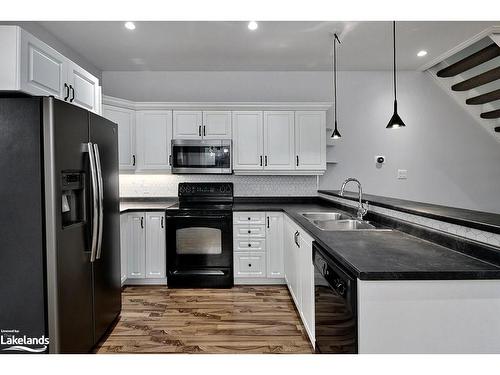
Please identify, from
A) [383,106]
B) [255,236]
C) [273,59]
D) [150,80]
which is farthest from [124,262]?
[383,106]

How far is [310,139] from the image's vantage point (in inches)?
154

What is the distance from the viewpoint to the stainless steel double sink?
249cm

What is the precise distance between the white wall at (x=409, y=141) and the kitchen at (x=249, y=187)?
19 mm

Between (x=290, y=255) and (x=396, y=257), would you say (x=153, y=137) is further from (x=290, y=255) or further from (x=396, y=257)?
(x=396, y=257)

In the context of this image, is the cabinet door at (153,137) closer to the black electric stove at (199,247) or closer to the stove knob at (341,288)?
the black electric stove at (199,247)

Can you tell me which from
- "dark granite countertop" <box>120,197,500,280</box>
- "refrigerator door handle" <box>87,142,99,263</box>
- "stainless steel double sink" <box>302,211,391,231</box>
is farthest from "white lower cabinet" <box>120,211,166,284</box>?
"dark granite countertop" <box>120,197,500,280</box>

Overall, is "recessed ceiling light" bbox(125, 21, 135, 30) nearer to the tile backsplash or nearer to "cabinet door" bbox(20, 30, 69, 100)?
"cabinet door" bbox(20, 30, 69, 100)

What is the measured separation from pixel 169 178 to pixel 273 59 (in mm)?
1993

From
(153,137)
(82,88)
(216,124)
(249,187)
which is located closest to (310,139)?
(249,187)

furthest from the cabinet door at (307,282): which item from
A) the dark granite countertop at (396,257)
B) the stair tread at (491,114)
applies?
the stair tread at (491,114)

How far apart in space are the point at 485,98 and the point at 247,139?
9.32ft

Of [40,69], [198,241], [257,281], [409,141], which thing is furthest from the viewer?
[409,141]

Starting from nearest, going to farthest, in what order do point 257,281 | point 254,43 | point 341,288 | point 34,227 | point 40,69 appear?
point 341,288 → point 34,227 → point 40,69 → point 254,43 → point 257,281

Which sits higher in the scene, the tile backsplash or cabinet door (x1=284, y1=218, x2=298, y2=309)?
the tile backsplash
